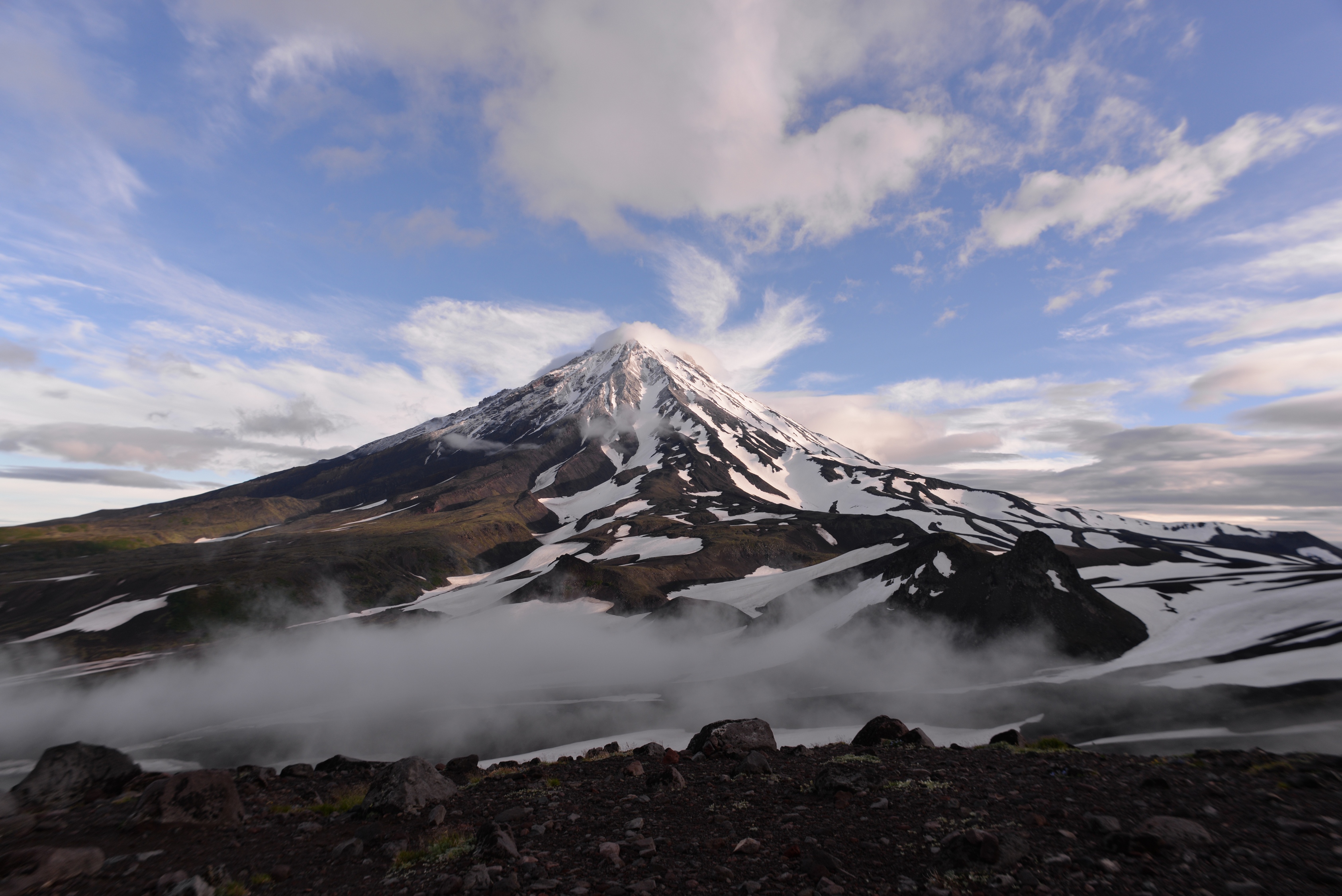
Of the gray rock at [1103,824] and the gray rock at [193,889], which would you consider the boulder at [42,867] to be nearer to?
the gray rock at [193,889]

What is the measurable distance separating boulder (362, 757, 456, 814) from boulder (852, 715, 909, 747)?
40.3 feet

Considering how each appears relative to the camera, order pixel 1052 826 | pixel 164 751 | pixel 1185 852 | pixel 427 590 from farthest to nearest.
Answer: pixel 427 590
pixel 164 751
pixel 1052 826
pixel 1185 852

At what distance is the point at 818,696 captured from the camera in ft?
165

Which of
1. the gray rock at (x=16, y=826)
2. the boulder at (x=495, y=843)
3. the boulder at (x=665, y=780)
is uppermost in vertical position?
the boulder at (x=495, y=843)

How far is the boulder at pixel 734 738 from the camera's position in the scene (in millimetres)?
16156

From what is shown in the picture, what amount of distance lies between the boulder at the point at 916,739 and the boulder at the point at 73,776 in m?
23.3

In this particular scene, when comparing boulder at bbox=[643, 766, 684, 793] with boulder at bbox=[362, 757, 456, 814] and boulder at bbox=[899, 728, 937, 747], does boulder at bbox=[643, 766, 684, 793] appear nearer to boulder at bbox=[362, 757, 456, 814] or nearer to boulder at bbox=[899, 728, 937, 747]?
boulder at bbox=[362, 757, 456, 814]

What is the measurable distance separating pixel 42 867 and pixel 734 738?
14.7 m

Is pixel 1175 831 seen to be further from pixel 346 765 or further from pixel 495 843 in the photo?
pixel 346 765

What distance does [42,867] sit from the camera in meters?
9.05

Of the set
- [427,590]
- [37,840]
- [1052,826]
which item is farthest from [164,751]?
[1052,826]

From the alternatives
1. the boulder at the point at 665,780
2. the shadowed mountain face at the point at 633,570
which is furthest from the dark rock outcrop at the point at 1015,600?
Answer: the boulder at the point at 665,780

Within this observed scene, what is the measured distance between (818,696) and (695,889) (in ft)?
158

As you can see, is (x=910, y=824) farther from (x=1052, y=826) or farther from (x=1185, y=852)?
(x=1185, y=852)
